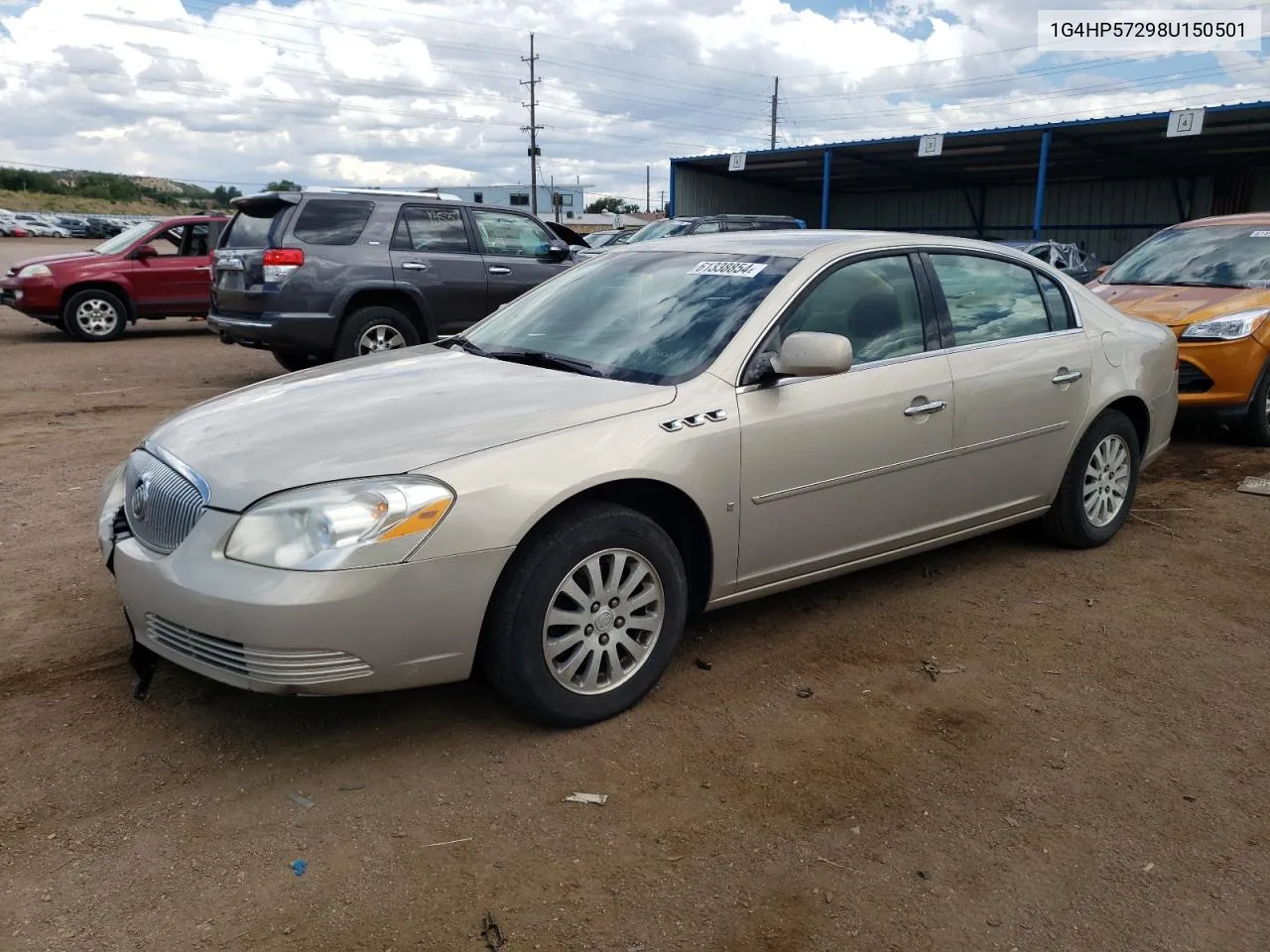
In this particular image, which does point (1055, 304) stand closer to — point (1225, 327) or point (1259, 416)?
point (1225, 327)

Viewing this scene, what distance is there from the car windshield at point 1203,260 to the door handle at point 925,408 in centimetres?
504

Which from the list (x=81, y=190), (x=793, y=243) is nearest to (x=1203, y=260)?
(x=793, y=243)

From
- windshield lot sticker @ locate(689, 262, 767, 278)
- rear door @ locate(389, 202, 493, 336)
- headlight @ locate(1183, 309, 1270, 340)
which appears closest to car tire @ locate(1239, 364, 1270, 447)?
headlight @ locate(1183, 309, 1270, 340)

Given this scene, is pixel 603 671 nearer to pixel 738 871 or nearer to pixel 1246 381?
pixel 738 871

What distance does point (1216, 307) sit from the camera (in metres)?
7.45

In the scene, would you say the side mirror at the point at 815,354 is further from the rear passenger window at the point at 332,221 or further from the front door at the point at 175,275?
the front door at the point at 175,275

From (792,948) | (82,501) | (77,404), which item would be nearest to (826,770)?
(792,948)

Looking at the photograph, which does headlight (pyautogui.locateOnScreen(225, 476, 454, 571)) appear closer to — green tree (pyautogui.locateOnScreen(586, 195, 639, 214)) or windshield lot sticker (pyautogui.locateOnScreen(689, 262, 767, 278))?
windshield lot sticker (pyautogui.locateOnScreen(689, 262, 767, 278))

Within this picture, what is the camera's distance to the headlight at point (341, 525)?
2.88 m

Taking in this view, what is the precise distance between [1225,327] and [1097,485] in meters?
3.05

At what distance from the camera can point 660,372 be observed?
3.67m

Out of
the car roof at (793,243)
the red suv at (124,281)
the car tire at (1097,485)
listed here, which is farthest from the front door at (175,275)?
the car tire at (1097,485)

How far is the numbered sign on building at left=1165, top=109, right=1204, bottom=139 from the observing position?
19688 mm

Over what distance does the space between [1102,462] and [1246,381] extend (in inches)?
119
